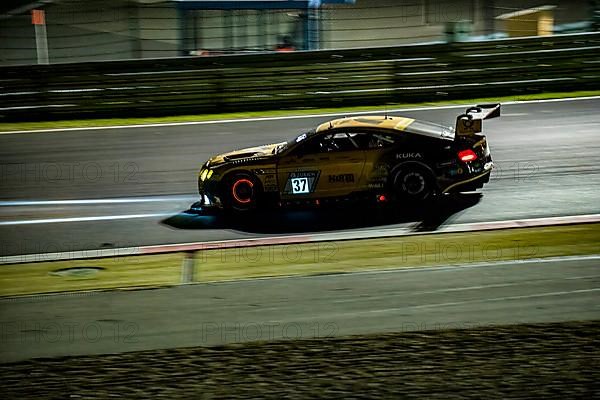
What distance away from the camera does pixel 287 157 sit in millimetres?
12711

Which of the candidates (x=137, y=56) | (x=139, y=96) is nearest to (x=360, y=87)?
(x=139, y=96)

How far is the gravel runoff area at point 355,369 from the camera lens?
6625 mm

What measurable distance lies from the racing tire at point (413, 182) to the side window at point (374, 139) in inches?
16.3

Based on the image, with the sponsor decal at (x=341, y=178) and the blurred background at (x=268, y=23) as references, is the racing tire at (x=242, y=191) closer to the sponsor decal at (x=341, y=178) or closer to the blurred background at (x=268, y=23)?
the sponsor decal at (x=341, y=178)

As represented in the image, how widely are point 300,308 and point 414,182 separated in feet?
14.1

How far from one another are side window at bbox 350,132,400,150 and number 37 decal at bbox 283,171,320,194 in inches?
26.8

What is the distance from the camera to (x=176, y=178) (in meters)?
15.3

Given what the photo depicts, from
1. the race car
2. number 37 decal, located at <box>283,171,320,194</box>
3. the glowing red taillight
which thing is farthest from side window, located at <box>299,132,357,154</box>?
the glowing red taillight

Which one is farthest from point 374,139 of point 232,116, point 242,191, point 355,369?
point 232,116
